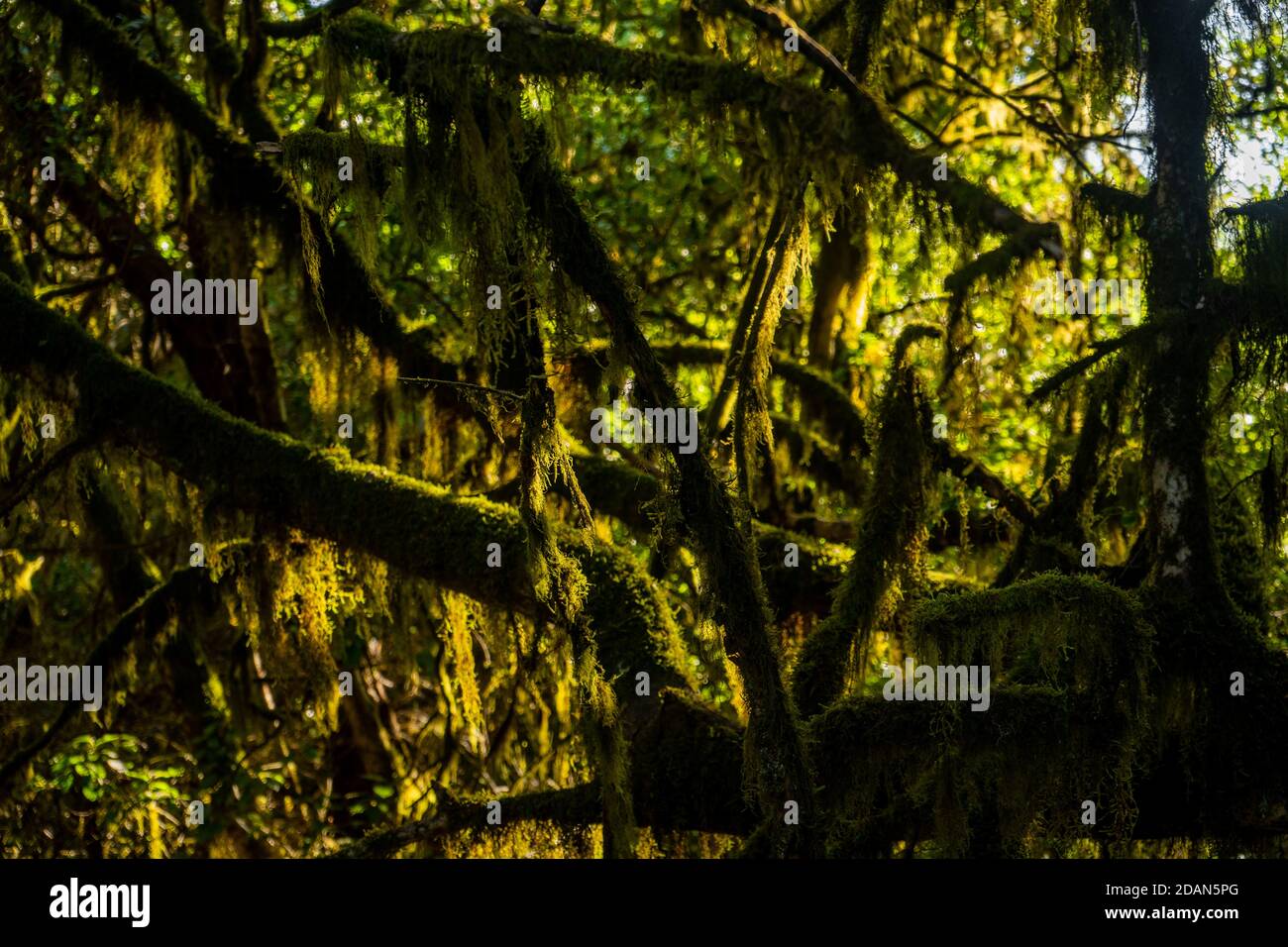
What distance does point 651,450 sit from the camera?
15.7 ft

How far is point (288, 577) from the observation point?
22.7ft

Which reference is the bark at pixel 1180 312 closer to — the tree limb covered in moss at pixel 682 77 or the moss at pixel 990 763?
the moss at pixel 990 763

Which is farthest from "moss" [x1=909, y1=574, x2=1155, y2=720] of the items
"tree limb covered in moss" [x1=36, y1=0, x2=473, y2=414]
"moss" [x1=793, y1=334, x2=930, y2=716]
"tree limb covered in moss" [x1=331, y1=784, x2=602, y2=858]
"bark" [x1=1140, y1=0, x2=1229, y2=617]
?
"tree limb covered in moss" [x1=36, y1=0, x2=473, y2=414]

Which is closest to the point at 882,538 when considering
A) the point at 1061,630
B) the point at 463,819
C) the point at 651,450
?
the point at 1061,630

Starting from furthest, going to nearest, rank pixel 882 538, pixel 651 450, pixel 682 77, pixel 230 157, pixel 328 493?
pixel 230 157, pixel 328 493, pixel 882 538, pixel 651 450, pixel 682 77

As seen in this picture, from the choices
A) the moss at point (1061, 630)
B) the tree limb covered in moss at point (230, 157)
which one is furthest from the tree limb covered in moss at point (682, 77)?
the tree limb covered in moss at point (230, 157)

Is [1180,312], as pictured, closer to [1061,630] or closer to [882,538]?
[1061,630]

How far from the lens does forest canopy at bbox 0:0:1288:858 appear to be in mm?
4848

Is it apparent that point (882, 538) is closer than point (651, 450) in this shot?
No

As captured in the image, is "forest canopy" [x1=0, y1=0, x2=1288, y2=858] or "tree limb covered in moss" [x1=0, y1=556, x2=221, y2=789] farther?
"tree limb covered in moss" [x1=0, y1=556, x2=221, y2=789]

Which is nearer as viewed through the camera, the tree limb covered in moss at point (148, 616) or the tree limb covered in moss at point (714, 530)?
the tree limb covered in moss at point (714, 530)

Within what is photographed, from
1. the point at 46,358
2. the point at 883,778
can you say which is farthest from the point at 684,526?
the point at 46,358

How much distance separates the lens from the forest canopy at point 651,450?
191 inches

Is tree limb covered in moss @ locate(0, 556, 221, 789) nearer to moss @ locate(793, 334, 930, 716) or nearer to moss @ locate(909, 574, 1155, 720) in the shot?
moss @ locate(793, 334, 930, 716)
